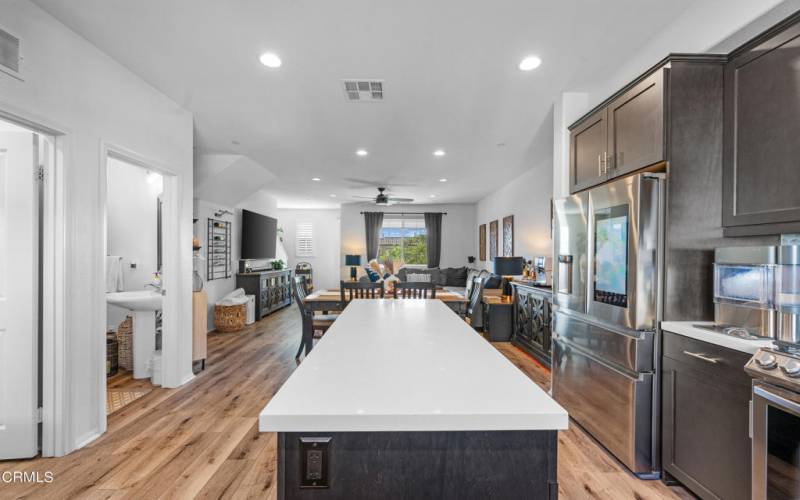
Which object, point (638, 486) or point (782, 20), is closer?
point (782, 20)

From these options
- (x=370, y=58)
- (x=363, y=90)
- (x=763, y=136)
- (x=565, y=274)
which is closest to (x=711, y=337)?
(x=763, y=136)

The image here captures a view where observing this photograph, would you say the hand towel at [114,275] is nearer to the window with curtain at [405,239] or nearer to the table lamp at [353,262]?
the table lamp at [353,262]

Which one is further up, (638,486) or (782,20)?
(782,20)

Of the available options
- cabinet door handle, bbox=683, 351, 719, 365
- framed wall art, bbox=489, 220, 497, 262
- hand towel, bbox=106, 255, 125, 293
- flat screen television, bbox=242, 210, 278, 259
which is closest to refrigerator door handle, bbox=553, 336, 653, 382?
cabinet door handle, bbox=683, 351, 719, 365

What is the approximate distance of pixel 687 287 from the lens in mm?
1942

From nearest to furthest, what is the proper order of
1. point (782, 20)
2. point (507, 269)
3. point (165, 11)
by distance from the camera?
point (782, 20) < point (165, 11) < point (507, 269)

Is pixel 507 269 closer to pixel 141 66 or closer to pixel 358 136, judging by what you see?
pixel 358 136

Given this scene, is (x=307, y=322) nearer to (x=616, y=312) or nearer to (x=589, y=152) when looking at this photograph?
(x=616, y=312)

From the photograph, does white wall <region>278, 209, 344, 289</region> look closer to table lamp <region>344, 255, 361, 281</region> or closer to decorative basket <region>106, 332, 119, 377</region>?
table lamp <region>344, 255, 361, 281</region>

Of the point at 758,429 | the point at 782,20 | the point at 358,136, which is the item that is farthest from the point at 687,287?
the point at 358,136

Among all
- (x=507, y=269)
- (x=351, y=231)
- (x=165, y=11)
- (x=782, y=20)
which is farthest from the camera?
(x=351, y=231)

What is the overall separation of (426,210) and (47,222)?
317 inches

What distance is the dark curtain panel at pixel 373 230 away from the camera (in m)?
9.48

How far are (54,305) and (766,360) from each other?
3.61 m
